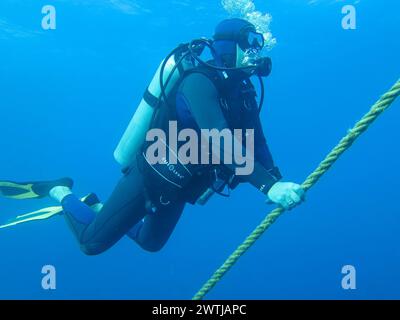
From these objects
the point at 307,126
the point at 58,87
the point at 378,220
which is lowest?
the point at 378,220

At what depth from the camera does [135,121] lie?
449 centimetres

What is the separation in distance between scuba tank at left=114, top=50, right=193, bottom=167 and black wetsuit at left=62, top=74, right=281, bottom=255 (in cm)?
17

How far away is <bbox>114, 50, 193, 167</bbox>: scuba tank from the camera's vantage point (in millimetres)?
4008

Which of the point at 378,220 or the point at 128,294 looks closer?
the point at 128,294

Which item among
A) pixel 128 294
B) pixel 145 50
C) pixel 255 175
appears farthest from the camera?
pixel 145 50

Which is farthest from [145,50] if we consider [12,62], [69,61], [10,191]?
[10,191]

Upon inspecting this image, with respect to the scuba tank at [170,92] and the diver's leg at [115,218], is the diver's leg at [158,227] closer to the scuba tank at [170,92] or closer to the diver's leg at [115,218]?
the diver's leg at [115,218]

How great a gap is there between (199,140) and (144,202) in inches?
43.1

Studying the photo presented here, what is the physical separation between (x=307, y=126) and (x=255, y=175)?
142 ft

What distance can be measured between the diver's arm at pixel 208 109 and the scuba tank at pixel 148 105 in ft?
0.96

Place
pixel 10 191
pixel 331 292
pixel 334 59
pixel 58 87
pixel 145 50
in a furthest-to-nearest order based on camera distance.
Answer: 1. pixel 58 87
2. pixel 334 59
3. pixel 145 50
4. pixel 331 292
5. pixel 10 191

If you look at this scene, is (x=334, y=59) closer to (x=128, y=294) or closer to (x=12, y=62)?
(x=128, y=294)

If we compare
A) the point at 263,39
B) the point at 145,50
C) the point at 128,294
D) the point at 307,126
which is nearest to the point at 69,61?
the point at 145,50

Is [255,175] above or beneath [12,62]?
beneath
